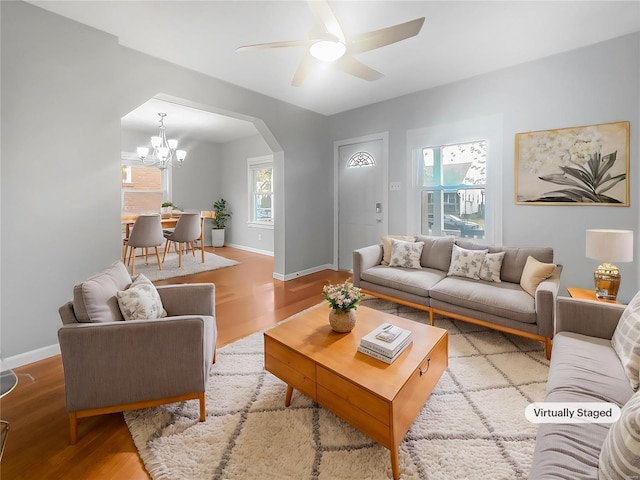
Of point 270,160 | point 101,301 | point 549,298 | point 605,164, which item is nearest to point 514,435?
point 549,298

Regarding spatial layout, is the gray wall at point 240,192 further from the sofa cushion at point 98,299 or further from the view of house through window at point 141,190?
the sofa cushion at point 98,299

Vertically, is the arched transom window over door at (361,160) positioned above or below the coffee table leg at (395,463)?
above

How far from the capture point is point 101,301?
1.61 metres

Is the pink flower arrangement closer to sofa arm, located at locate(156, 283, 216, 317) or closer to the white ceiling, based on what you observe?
sofa arm, located at locate(156, 283, 216, 317)

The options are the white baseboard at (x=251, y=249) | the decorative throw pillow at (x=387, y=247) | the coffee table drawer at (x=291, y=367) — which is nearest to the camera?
the coffee table drawer at (x=291, y=367)

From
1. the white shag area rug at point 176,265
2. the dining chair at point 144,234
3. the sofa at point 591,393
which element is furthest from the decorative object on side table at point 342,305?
the dining chair at point 144,234

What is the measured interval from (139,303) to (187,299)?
368 mm

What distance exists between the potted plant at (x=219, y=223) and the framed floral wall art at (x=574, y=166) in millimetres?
6271

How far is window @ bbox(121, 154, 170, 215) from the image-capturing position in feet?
20.4

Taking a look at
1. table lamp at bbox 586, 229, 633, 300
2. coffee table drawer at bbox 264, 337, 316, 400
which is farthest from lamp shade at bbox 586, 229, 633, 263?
coffee table drawer at bbox 264, 337, 316, 400

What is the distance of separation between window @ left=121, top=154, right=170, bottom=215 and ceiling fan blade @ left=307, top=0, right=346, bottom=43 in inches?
228

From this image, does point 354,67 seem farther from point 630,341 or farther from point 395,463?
point 395,463

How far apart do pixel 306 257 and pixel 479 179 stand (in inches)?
104

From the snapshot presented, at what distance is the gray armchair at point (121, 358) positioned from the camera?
57.2 inches
